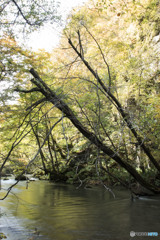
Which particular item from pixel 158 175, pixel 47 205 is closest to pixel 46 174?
pixel 47 205

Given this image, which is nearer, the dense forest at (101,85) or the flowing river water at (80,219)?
the flowing river water at (80,219)

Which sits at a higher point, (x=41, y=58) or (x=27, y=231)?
(x=41, y=58)

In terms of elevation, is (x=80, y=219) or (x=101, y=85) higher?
(x=101, y=85)

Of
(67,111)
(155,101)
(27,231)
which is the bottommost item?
(27,231)

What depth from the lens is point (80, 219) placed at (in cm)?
534

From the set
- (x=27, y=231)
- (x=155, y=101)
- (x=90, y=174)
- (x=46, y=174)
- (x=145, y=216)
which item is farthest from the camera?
(x=46, y=174)

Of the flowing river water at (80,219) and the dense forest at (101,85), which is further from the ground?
the dense forest at (101,85)

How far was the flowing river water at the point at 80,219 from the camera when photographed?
4.24 meters

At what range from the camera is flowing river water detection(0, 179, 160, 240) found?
4238 millimetres

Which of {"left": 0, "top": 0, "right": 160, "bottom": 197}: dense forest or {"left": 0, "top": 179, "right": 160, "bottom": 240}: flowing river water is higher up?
{"left": 0, "top": 0, "right": 160, "bottom": 197}: dense forest

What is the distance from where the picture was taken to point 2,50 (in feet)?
30.7

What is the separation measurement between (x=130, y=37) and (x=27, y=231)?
1059 cm

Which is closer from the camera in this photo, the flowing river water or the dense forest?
the flowing river water

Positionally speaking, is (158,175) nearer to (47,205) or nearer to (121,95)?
(121,95)
